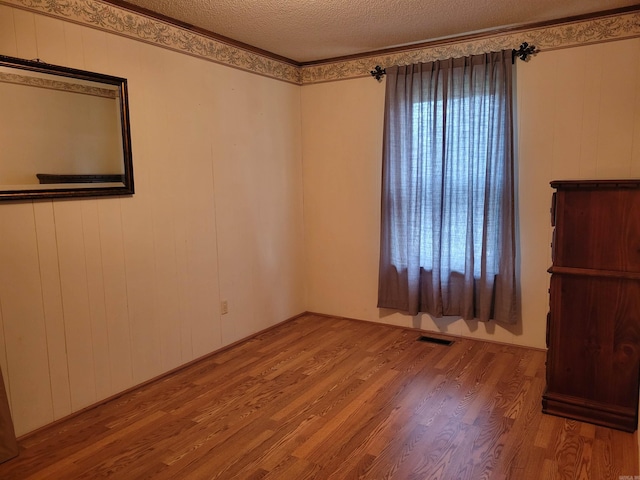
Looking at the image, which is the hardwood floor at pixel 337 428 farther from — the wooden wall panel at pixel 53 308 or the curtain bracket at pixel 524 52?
the curtain bracket at pixel 524 52

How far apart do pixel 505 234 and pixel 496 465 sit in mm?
1782

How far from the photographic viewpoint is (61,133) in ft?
7.95

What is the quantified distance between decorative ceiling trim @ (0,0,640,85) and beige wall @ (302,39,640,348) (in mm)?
96

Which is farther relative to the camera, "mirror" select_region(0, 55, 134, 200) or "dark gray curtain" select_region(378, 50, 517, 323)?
"dark gray curtain" select_region(378, 50, 517, 323)

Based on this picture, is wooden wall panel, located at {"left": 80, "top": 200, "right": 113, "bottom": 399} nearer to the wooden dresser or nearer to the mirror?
the mirror

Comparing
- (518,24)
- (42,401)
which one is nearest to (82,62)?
(42,401)

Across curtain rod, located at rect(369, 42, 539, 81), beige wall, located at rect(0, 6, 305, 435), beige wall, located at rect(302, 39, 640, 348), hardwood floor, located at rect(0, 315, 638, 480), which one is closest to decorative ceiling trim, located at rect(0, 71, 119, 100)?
beige wall, located at rect(0, 6, 305, 435)

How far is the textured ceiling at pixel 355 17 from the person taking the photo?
2816 millimetres

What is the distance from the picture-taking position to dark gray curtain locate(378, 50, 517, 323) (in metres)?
3.35

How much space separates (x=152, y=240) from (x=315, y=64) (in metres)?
2.28

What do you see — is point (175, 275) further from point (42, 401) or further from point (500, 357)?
point (500, 357)

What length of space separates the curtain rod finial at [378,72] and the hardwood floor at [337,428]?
229 cm

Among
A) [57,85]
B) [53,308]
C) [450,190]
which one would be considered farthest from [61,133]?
[450,190]

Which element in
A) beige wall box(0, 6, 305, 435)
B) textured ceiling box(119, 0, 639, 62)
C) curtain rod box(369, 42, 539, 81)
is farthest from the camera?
curtain rod box(369, 42, 539, 81)
